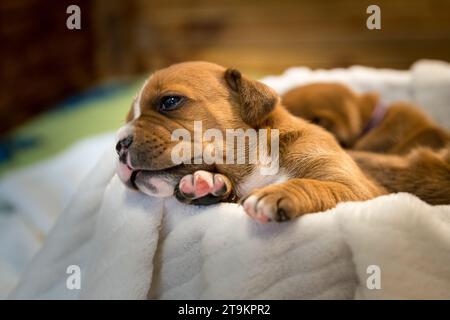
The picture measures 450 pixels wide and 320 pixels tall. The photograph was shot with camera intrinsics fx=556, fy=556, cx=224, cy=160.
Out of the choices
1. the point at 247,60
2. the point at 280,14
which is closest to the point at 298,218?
the point at 247,60

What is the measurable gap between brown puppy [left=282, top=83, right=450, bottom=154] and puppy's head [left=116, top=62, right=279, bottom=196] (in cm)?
57

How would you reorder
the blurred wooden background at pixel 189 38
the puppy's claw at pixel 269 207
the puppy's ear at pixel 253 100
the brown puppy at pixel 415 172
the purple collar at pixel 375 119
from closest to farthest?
the puppy's claw at pixel 269 207, the puppy's ear at pixel 253 100, the brown puppy at pixel 415 172, the purple collar at pixel 375 119, the blurred wooden background at pixel 189 38

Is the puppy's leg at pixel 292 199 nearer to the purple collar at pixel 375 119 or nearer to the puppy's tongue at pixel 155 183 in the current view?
the puppy's tongue at pixel 155 183

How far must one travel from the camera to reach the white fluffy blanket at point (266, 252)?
3.48 ft

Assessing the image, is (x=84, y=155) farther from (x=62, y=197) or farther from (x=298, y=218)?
(x=298, y=218)

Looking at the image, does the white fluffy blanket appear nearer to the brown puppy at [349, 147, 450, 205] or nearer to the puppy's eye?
the puppy's eye

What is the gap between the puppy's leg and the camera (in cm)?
106

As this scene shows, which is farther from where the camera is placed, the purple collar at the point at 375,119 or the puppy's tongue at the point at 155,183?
the purple collar at the point at 375,119

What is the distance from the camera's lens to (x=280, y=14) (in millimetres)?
3596

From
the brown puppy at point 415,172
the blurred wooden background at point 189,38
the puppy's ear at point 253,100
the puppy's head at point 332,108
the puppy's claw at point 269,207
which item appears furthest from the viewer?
the blurred wooden background at point 189,38

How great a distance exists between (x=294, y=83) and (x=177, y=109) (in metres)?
1.02

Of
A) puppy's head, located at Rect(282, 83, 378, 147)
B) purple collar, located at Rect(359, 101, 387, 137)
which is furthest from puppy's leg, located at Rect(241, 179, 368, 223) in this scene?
purple collar, located at Rect(359, 101, 387, 137)

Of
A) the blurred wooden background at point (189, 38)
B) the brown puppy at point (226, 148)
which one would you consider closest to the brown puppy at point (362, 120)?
the brown puppy at point (226, 148)
